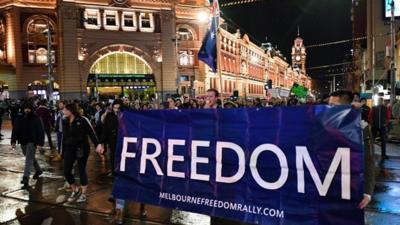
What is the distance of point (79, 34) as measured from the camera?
5428 cm

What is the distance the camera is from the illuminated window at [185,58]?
2435 inches

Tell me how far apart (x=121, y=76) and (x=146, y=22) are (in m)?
8.63

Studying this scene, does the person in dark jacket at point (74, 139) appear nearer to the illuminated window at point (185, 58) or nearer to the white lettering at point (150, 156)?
the white lettering at point (150, 156)

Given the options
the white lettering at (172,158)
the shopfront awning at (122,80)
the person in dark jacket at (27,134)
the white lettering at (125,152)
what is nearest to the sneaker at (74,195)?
the person in dark jacket at (27,134)

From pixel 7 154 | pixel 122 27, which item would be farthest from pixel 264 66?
pixel 7 154

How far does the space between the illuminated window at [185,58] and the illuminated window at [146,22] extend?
5.85m

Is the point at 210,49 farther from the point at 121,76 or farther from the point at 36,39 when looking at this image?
the point at 36,39

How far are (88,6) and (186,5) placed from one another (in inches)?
572

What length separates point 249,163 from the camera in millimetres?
4594

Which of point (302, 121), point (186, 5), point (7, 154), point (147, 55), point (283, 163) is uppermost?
point (186, 5)

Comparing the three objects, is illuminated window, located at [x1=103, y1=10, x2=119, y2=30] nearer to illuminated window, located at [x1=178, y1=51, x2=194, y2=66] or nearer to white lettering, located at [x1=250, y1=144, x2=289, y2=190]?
illuminated window, located at [x1=178, y1=51, x2=194, y2=66]

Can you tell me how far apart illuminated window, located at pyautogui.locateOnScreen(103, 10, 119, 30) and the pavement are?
1893 inches

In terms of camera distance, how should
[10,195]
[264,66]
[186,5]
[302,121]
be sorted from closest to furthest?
[302,121] → [10,195] → [186,5] → [264,66]

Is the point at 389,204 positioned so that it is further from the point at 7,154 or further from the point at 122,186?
the point at 7,154
